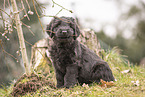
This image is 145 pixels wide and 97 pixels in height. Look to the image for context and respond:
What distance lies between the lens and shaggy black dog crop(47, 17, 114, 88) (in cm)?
384

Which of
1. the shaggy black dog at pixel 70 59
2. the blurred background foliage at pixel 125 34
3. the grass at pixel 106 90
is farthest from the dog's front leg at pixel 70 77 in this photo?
the blurred background foliage at pixel 125 34

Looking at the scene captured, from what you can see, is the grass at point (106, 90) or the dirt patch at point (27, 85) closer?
the grass at point (106, 90)

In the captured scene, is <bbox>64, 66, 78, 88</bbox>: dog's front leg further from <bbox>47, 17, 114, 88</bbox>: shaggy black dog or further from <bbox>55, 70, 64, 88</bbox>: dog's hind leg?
<bbox>55, 70, 64, 88</bbox>: dog's hind leg

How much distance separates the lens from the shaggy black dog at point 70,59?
3.84 m

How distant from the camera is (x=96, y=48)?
23.0 ft

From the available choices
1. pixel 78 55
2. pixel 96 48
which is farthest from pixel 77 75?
pixel 96 48

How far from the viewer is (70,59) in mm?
3945

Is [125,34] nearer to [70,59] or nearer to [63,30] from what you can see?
[70,59]

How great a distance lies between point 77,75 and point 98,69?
525 mm

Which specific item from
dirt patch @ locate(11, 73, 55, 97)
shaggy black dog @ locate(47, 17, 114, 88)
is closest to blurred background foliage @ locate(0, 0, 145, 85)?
dirt patch @ locate(11, 73, 55, 97)

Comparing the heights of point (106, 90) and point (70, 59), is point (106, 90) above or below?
below

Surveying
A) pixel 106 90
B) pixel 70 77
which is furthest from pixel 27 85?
pixel 106 90

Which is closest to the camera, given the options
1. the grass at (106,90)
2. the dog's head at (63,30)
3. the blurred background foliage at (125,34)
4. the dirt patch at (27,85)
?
the grass at (106,90)

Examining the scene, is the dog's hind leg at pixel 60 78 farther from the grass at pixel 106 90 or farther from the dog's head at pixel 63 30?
the dog's head at pixel 63 30
